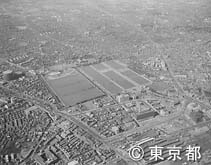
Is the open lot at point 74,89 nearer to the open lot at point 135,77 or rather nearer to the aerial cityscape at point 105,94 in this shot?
the aerial cityscape at point 105,94

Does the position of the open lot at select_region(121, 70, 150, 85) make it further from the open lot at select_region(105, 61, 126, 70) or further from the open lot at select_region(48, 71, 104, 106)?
the open lot at select_region(48, 71, 104, 106)

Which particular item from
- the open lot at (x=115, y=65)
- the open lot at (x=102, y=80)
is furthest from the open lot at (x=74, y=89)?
the open lot at (x=115, y=65)

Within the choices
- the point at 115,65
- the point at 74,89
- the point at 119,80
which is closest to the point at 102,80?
the point at 119,80

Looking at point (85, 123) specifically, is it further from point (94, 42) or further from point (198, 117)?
point (94, 42)

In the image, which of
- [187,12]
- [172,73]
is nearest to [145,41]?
[172,73]

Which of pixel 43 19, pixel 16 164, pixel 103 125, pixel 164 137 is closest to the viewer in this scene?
pixel 16 164

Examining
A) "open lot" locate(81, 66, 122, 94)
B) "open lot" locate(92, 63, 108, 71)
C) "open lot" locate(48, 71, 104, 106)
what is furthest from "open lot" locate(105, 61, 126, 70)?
"open lot" locate(48, 71, 104, 106)

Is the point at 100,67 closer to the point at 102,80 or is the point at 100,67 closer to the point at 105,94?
the point at 102,80
